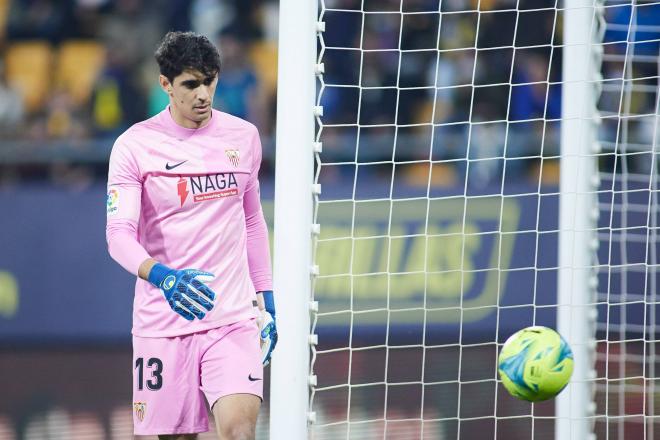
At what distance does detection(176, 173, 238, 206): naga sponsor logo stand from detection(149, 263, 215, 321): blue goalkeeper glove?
0.36 meters

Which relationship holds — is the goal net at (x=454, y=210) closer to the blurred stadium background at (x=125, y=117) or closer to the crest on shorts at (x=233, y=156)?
the blurred stadium background at (x=125, y=117)

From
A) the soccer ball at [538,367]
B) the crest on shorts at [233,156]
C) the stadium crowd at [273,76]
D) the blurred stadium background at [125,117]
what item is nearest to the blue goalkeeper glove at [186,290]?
the crest on shorts at [233,156]

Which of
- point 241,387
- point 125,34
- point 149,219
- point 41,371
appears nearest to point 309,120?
point 149,219

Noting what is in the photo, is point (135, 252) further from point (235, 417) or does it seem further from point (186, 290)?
point (235, 417)

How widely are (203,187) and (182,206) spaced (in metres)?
0.10

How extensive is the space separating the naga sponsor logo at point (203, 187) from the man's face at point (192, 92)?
0.23 meters

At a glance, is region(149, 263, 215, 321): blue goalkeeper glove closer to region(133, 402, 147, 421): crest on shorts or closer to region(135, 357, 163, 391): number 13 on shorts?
region(135, 357, 163, 391): number 13 on shorts

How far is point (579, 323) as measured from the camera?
17.3 feet

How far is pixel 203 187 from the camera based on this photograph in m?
4.18

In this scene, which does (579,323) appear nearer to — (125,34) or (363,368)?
(363,368)

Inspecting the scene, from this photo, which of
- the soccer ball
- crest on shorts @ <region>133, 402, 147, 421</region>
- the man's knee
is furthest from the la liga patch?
the soccer ball

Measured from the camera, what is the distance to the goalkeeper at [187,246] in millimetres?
4109

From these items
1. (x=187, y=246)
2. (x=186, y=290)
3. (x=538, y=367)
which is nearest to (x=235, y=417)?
(x=186, y=290)

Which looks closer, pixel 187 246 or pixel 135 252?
pixel 135 252
